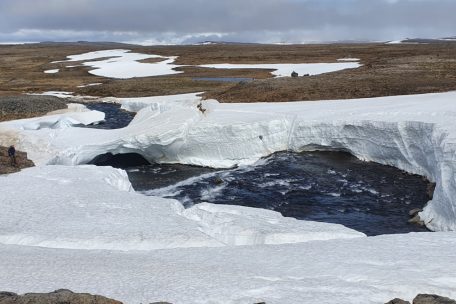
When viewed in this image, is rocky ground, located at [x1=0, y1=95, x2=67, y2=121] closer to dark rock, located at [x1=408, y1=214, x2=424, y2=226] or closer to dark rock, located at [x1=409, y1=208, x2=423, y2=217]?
dark rock, located at [x1=409, y1=208, x2=423, y2=217]

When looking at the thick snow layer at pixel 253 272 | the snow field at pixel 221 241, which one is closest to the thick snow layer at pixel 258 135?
the snow field at pixel 221 241

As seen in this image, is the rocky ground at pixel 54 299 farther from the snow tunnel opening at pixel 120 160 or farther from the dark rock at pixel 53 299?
the snow tunnel opening at pixel 120 160

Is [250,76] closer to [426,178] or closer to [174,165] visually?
[174,165]

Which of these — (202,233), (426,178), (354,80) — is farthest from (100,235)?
(354,80)

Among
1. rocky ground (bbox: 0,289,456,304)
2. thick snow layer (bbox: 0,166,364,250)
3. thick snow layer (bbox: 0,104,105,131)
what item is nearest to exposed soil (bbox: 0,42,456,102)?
thick snow layer (bbox: 0,104,105,131)

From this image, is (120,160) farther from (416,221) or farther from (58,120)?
(416,221)
